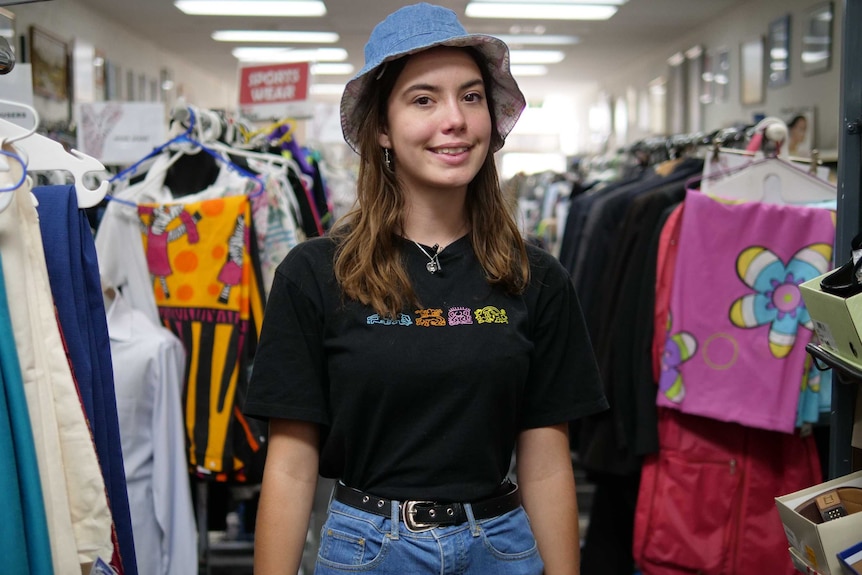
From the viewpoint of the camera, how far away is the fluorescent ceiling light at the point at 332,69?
12.6 metres

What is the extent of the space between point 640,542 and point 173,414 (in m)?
1.34

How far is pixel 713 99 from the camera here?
1027 cm

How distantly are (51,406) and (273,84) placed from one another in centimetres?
Result: 352

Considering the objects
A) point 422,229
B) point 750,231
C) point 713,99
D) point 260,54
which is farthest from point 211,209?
point 260,54

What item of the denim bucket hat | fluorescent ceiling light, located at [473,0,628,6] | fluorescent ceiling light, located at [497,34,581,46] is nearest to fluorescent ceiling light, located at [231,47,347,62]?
fluorescent ceiling light, located at [497,34,581,46]

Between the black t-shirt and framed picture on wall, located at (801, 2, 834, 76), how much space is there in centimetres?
684

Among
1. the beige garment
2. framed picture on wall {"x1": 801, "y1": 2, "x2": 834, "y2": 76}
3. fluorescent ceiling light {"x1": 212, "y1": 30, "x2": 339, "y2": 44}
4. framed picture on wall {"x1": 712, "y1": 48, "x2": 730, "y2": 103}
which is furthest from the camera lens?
fluorescent ceiling light {"x1": 212, "y1": 30, "x2": 339, "y2": 44}

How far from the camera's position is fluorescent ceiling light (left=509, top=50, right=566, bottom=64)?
1199 cm

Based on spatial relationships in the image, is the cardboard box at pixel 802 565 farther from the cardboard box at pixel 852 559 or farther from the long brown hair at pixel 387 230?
the long brown hair at pixel 387 230

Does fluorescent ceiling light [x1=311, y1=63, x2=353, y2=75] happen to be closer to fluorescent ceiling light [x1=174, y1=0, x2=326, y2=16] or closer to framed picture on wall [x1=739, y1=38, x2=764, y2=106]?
fluorescent ceiling light [x1=174, y1=0, x2=326, y2=16]

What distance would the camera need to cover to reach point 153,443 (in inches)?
95.1

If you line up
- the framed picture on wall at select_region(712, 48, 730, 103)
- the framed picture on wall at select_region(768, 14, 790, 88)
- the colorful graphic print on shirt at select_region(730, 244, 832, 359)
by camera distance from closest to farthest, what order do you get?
the colorful graphic print on shirt at select_region(730, 244, 832, 359) < the framed picture on wall at select_region(768, 14, 790, 88) < the framed picture on wall at select_region(712, 48, 730, 103)

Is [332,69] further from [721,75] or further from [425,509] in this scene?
[425,509]

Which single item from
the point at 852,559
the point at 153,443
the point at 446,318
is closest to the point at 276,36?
the point at 153,443
